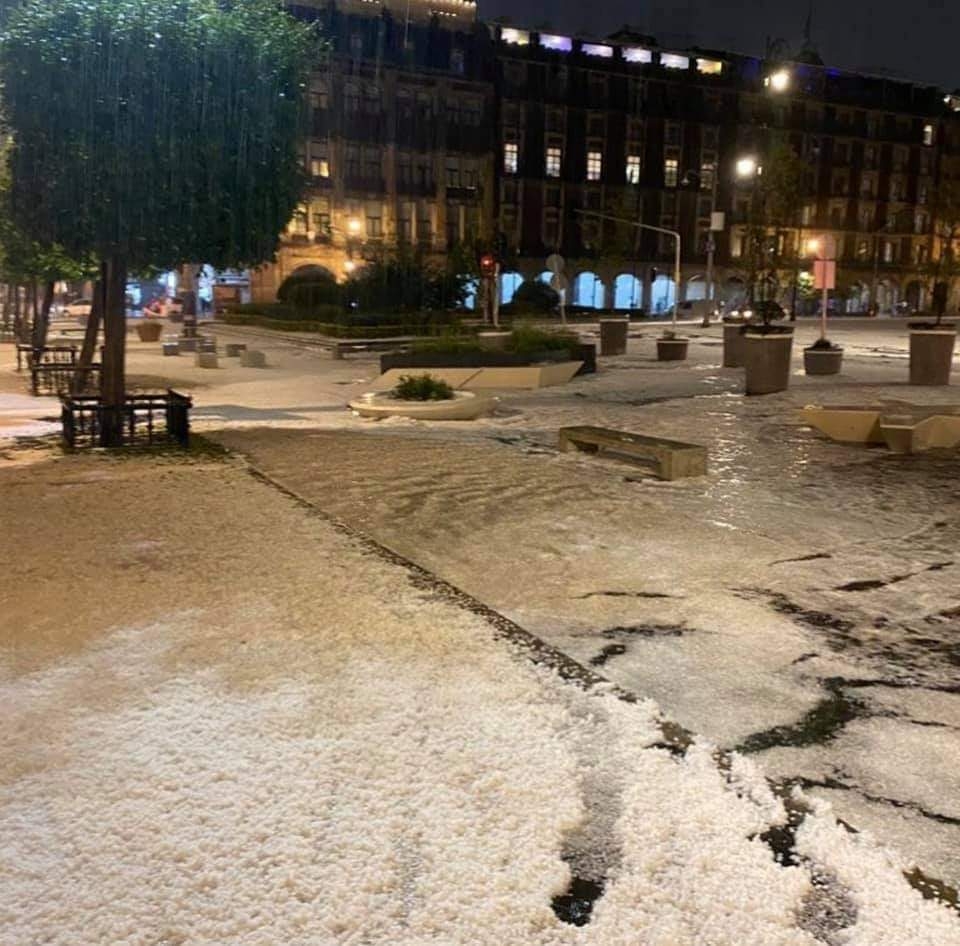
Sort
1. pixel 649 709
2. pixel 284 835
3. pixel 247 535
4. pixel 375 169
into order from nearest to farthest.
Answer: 1. pixel 284 835
2. pixel 649 709
3. pixel 247 535
4. pixel 375 169

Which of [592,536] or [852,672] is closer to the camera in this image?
[852,672]

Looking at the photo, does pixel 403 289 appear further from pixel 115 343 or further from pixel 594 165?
pixel 594 165

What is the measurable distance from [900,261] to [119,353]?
88.2 meters

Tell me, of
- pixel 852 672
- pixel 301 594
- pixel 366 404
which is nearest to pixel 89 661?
pixel 301 594

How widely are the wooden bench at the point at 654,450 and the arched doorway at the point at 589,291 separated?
65.9 m

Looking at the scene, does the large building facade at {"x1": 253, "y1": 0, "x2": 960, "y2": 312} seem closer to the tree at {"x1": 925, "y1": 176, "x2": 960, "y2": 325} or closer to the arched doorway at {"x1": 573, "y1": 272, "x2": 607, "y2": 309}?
the arched doorway at {"x1": 573, "y1": 272, "x2": 607, "y2": 309}

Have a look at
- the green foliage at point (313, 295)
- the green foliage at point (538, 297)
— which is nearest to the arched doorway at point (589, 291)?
the green foliage at point (538, 297)

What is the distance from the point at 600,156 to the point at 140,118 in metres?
70.8

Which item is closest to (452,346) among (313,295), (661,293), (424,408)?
(424,408)

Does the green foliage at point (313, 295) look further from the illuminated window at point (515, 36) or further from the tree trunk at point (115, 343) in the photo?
the illuminated window at point (515, 36)

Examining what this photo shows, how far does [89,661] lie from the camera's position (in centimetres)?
479

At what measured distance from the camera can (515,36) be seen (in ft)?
241

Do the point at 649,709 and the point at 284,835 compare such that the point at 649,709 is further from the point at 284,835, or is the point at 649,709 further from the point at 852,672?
the point at 284,835

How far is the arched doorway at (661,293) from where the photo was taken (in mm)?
78875
